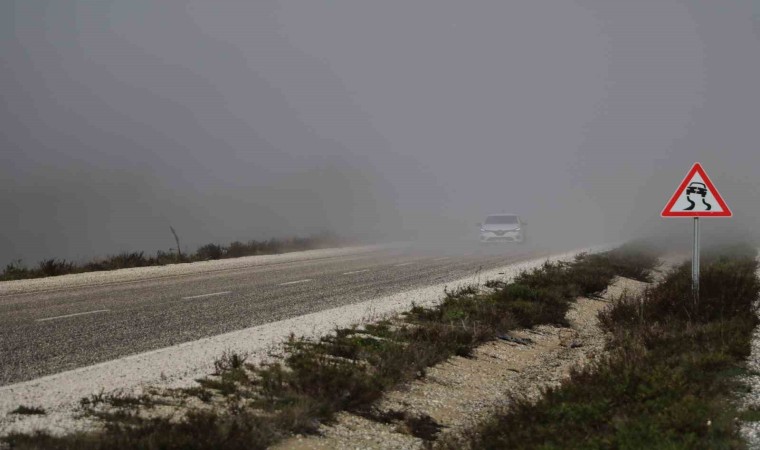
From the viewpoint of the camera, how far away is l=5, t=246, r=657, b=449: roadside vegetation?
5578mm

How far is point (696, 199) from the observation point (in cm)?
1191

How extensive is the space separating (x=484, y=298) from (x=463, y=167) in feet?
Result: 436

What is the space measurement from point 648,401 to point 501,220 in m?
32.8

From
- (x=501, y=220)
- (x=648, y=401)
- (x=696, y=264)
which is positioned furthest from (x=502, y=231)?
(x=648, y=401)

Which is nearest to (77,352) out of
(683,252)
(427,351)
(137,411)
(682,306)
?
(137,411)

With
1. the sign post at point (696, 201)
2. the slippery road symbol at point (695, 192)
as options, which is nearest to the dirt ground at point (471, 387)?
the sign post at point (696, 201)

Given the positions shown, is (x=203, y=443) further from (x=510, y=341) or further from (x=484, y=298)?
(x=484, y=298)

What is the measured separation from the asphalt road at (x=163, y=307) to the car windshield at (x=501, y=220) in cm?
1486

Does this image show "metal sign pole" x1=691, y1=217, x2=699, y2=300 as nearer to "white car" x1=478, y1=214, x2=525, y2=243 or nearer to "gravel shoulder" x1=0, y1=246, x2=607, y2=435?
"gravel shoulder" x1=0, y1=246, x2=607, y2=435

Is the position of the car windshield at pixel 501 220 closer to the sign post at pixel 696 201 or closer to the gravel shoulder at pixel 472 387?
the gravel shoulder at pixel 472 387

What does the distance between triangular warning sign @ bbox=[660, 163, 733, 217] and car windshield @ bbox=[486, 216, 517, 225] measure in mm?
26616

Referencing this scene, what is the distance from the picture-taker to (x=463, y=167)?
14600 centimetres

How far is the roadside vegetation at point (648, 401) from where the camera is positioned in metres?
5.70

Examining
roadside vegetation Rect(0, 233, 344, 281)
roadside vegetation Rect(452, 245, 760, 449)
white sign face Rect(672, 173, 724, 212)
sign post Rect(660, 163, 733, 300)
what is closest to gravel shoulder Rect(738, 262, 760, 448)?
roadside vegetation Rect(452, 245, 760, 449)
